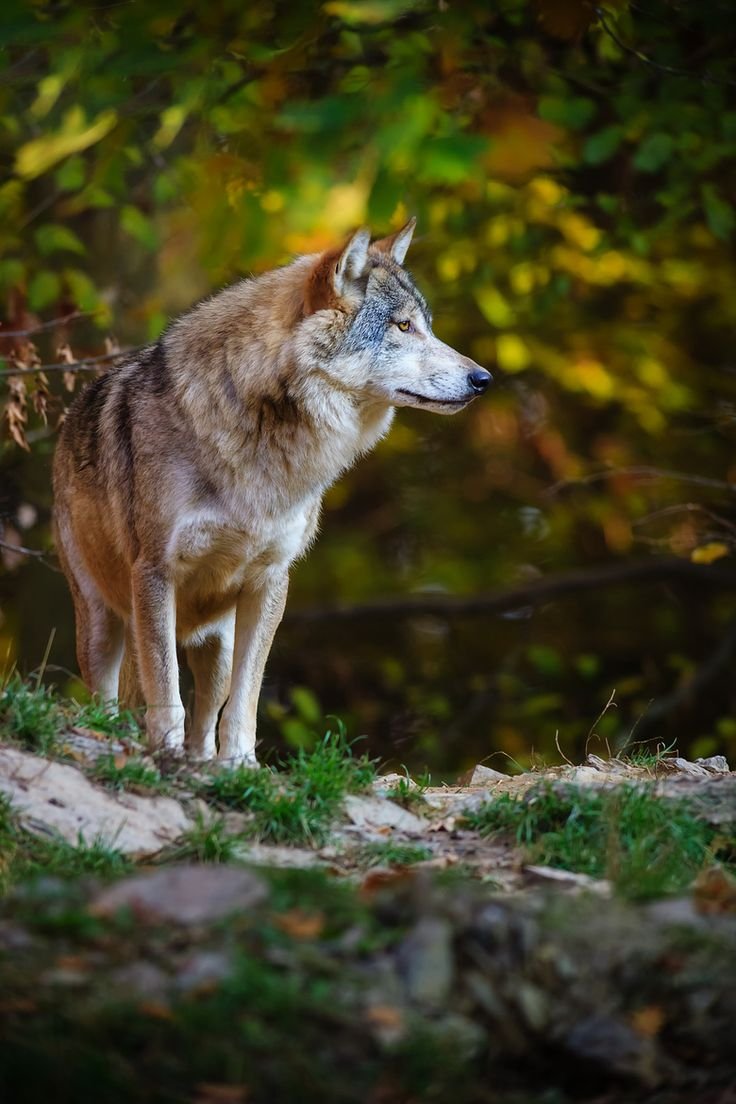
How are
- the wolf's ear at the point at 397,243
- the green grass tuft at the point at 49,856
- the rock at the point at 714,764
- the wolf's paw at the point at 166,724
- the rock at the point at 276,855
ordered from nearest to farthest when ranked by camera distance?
the green grass tuft at the point at 49,856
the rock at the point at 276,855
the wolf's paw at the point at 166,724
the rock at the point at 714,764
the wolf's ear at the point at 397,243

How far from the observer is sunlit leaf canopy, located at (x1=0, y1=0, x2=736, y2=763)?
7289 millimetres

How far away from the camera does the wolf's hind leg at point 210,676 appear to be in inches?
263

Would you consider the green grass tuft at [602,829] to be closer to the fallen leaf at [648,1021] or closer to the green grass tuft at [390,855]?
the green grass tuft at [390,855]

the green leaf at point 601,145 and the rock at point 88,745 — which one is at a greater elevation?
the green leaf at point 601,145

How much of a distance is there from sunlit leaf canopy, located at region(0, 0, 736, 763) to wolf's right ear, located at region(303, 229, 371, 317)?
0.69 feet

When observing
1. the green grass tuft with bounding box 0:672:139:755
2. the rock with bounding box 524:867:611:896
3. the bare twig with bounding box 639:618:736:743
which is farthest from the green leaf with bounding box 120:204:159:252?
the rock with bounding box 524:867:611:896

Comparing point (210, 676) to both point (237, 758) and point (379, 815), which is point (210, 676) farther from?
point (379, 815)

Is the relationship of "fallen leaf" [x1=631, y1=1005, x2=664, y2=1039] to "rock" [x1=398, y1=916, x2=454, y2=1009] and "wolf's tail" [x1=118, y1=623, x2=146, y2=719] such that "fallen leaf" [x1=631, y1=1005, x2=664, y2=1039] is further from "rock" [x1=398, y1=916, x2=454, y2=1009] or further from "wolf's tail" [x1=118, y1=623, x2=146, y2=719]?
"wolf's tail" [x1=118, y1=623, x2=146, y2=719]

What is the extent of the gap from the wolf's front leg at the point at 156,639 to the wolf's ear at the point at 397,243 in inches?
74.5

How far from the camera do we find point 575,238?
11055 mm

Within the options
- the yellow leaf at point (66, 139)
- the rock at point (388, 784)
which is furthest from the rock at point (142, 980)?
the yellow leaf at point (66, 139)

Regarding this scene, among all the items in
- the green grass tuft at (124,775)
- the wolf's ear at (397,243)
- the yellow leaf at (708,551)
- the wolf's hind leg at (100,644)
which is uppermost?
the wolf's ear at (397,243)

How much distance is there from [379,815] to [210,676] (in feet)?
6.77

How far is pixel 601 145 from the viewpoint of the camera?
8.60 meters
